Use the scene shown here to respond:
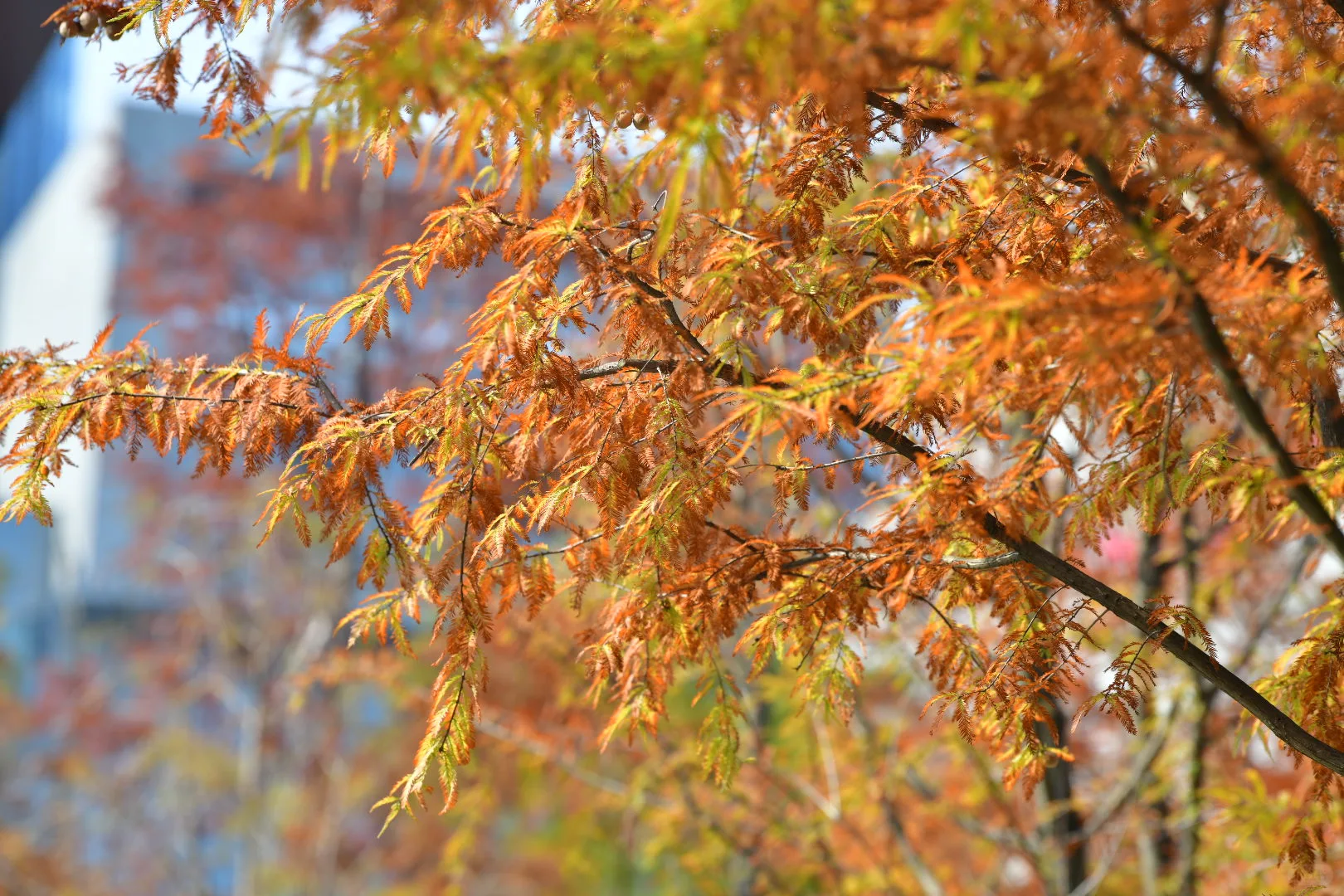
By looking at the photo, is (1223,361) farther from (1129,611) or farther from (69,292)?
(69,292)

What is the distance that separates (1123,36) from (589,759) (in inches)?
285

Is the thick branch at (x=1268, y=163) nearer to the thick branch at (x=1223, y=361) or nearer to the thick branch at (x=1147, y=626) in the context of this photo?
the thick branch at (x=1223, y=361)

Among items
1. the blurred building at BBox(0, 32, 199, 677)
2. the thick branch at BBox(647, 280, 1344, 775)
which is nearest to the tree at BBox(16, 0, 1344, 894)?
the thick branch at BBox(647, 280, 1344, 775)

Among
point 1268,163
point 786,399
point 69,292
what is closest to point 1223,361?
point 1268,163

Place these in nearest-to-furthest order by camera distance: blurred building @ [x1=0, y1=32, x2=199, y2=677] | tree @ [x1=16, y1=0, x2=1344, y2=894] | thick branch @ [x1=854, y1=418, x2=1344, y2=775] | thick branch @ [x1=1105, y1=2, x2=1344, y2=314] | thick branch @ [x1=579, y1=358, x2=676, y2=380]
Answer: thick branch @ [x1=1105, y1=2, x2=1344, y2=314]
tree @ [x1=16, y1=0, x2=1344, y2=894]
thick branch @ [x1=854, y1=418, x2=1344, y2=775]
thick branch @ [x1=579, y1=358, x2=676, y2=380]
blurred building @ [x1=0, y1=32, x2=199, y2=677]

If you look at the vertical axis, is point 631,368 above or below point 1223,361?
above

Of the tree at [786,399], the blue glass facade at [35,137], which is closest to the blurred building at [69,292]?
the blue glass facade at [35,137]

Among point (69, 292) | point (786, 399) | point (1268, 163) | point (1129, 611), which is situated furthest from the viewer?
point (69, 292)

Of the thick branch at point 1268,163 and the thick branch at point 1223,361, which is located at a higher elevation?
the thick branch at point 1268,163

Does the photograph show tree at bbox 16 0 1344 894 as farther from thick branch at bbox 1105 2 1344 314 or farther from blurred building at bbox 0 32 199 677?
blurred building at bbox 0 32 199 677

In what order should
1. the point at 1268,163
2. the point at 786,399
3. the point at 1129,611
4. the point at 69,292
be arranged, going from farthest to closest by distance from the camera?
the point at 69,292 → the point at 1129,611 → the point at 786,399 → the point at 1268,163

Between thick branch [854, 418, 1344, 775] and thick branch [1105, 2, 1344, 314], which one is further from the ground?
thick branch [1105, 2, 1344, 314]

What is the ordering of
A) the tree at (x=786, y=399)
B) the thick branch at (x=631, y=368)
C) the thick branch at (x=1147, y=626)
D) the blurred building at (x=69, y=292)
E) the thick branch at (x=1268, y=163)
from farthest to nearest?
the blurred building at (x=69, y=292), the thick branch at (x=631, y=368), the thick branch at (x=1147, y=626), the tree at (x=786, y=399), the thick branch at (x=1268, y=163)

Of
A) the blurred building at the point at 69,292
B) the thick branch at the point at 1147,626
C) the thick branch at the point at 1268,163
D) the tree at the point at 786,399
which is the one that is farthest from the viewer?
the blurred building at the point at 69,292
